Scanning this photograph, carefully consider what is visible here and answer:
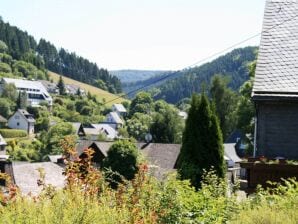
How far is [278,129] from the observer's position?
8930mm

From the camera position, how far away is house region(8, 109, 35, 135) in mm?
113500

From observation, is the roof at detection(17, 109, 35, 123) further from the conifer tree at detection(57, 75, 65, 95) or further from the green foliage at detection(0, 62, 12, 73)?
the conifer tree at detection(57, 75, 65, 95)

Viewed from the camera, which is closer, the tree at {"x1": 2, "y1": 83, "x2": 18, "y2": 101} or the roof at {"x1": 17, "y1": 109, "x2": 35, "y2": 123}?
the roof at {"x1": 17, "y1": 109, "x2": 35, "y2": 123}

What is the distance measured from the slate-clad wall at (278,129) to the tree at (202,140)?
8178 mm

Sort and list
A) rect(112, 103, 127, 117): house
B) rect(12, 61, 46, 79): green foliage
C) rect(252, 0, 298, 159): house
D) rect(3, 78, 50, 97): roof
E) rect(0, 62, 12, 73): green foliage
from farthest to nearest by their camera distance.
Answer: rect(112, 103, 127, 117): house
rect(12, 61, 46, 79): green foliage
rect(0, 62, 12, 73): green foliage
rect(3, 78, 50, 97): roof
rect(252, 0, 298, 159): house

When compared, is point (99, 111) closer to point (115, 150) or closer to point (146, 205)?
point (115, 150)

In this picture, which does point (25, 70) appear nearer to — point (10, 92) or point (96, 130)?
point (10, 92)

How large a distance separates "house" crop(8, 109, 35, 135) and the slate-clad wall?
10713 centimetres

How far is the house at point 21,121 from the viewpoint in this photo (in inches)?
4469

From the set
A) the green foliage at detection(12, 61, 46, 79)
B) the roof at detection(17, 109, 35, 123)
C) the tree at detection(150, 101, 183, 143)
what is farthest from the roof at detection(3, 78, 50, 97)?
the tree at detection(150, 101, 183, 143)

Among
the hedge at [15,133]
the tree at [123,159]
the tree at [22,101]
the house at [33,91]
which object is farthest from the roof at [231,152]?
the house at [33,91]

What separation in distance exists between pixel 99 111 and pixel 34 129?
35.7 meters

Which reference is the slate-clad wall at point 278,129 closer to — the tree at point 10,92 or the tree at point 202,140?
the tree at point 202,140

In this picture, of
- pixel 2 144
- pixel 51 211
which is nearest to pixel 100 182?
pixel 51 211
